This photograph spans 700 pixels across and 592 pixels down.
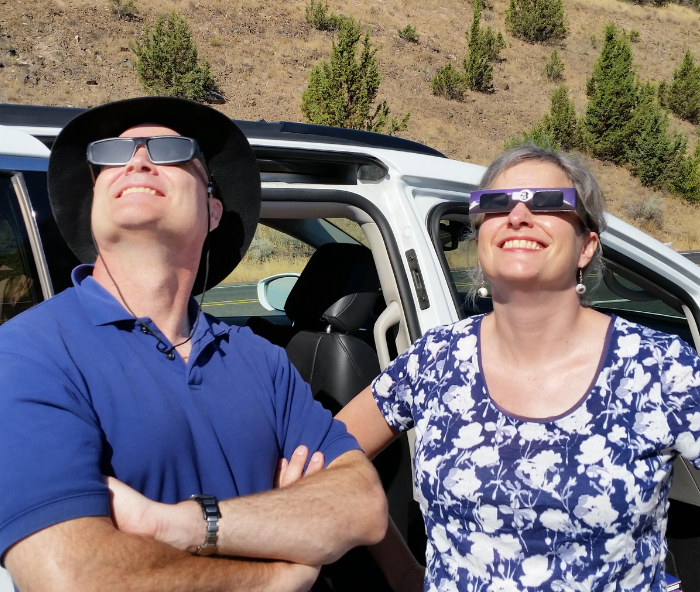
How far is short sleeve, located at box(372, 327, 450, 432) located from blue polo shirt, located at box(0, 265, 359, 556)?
1.18 feet

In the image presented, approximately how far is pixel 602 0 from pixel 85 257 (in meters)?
62.3

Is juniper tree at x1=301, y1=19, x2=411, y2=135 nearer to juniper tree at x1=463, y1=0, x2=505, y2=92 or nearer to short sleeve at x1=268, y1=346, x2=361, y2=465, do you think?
juniper tree at x1=463, y1=0, x2=505, y2=92

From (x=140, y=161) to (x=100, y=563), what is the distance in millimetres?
886

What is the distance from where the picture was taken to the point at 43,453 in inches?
45.5

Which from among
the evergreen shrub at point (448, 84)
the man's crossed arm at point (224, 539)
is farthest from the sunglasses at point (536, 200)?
the evergreen shrub at point (448, 84)

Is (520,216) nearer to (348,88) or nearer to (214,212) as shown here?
(214,212)

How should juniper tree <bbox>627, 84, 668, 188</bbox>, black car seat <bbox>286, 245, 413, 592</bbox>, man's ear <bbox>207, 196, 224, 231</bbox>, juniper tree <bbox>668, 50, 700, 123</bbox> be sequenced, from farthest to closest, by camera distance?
juniper tree <bbox>668, 50, 700, 123</bbox> < juniper tree <bbox>627, 84, 668, 188</bbox> < black car seat <bbox>286, 245, 413, 592</bbox> < man's ear <bbox>207, 196, 224, 231</bbox>

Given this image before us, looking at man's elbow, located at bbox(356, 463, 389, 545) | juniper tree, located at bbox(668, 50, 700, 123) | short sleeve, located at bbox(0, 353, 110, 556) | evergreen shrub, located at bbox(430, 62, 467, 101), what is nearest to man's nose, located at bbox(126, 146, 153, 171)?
short sleeve, located at bbox(0, 353, 110, 556)

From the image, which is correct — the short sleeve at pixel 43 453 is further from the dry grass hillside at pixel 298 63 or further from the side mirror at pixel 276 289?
the dry grass hillside at pixel 298 63

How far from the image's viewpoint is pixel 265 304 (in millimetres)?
3514

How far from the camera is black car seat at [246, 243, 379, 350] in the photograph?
9.51ft

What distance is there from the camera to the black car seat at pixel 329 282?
9.51 ft

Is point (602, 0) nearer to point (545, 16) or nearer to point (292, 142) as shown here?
point (545, 16)

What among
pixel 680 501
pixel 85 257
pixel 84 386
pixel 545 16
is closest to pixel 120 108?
pixel 85 257
